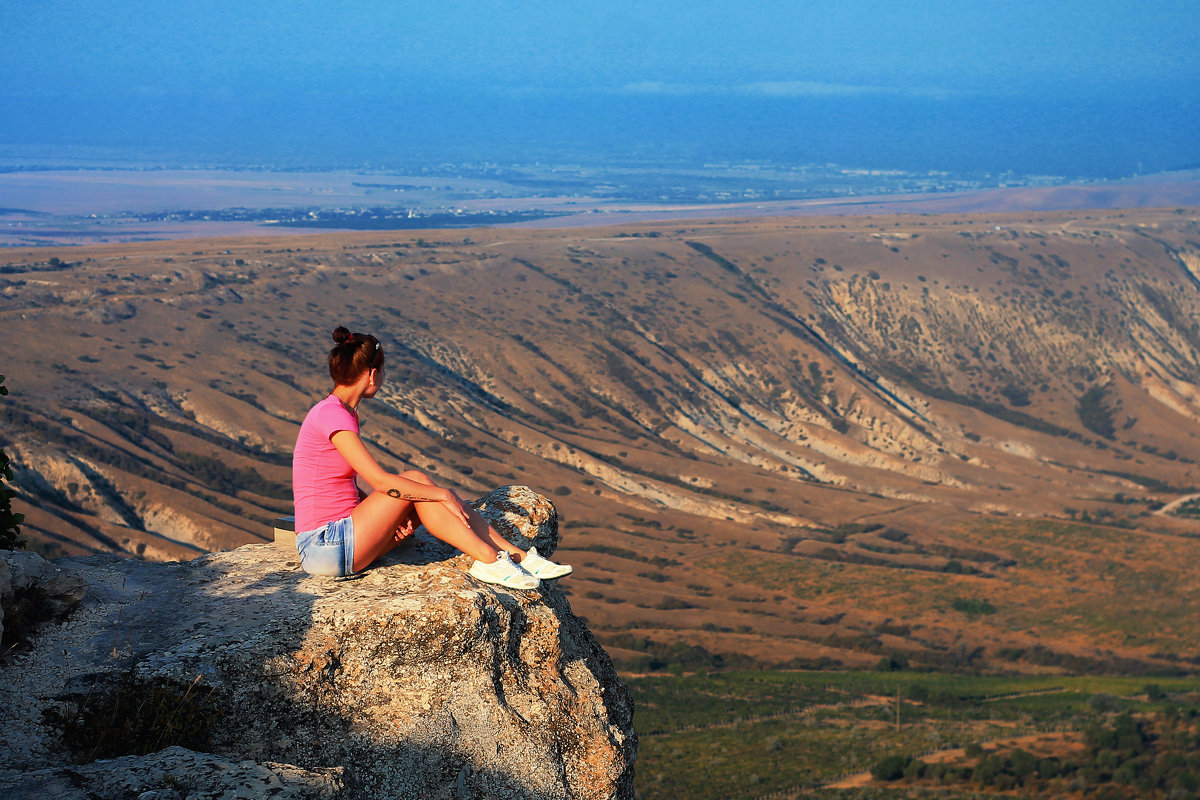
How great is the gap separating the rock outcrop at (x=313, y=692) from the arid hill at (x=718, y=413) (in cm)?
3904

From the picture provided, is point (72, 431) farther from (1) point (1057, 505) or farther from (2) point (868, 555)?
(1) point (1057, 505)

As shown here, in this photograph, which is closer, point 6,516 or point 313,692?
point 313,692

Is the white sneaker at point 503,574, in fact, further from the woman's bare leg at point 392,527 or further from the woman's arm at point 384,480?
the woman's arm at point 384,480

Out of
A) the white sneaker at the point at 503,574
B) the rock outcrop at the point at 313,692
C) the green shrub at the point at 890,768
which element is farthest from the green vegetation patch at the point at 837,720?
the white sneaker at the point at 503,574

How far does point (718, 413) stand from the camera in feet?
277

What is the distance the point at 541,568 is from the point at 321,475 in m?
1.83

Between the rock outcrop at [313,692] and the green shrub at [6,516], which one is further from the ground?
the green shrub at [6,516]

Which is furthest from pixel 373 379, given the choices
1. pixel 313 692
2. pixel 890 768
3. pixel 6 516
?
pixel 890 768

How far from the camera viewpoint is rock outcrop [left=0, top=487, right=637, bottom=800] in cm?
680

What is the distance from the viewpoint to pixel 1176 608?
55969mm

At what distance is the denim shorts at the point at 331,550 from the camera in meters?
8.45

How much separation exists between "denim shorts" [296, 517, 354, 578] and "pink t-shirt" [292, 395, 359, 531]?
0.15 m

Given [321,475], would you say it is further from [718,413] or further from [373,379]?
[718,413]

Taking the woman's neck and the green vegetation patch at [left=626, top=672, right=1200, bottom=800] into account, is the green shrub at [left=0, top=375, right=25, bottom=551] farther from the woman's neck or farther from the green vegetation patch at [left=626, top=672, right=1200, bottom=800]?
the green vegetation patch at [left=626, top=672, right=1200, bottom=800]
